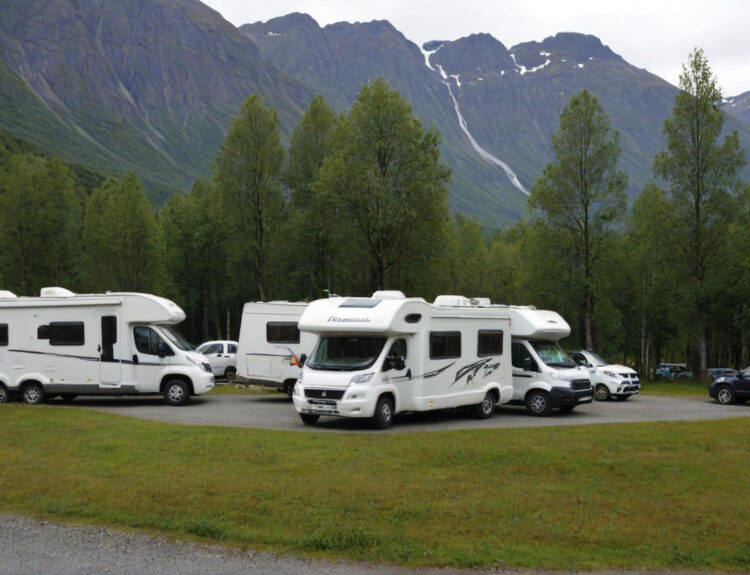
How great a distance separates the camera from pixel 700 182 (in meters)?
38.5

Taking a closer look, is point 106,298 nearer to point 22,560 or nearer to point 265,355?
point 265,355

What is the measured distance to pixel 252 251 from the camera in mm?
44875

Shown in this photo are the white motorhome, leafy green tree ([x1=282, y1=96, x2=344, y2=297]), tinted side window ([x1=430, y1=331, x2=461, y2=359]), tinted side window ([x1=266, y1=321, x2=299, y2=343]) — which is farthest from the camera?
leafy green tree ([x1=282, y1=96, x2=344, y2=297])

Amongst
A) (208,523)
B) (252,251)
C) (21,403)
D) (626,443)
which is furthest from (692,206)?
(208,523)

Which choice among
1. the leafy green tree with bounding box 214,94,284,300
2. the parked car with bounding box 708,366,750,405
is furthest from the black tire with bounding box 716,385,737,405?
the leafy green tree with bounding box 214,94,284,300

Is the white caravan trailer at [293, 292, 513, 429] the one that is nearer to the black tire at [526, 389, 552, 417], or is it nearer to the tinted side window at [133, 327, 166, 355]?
the black tire at [526, 389, 552, 417]

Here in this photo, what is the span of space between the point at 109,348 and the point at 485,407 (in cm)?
1071

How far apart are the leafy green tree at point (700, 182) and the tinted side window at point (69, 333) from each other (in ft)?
99.3

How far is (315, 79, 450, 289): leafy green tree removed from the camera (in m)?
37.7

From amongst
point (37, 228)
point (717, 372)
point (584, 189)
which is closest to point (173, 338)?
point (584, 189)

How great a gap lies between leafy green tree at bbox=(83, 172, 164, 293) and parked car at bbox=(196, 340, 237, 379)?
25.9 m

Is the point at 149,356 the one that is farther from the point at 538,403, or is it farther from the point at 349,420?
the point at 538,403

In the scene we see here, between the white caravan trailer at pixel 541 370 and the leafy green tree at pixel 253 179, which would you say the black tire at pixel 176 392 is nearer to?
the white caravan trailer at pixel 541 370

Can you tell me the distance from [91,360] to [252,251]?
24495mm
